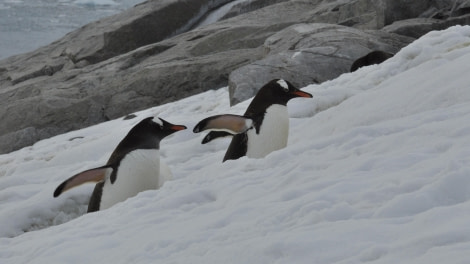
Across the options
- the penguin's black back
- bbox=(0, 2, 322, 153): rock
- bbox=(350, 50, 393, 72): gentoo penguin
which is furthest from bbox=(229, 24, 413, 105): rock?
the penguin's black back

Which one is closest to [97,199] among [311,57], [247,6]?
[311,57]

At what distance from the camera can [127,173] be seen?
17.3 feet

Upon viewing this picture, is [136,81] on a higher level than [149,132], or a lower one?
lower

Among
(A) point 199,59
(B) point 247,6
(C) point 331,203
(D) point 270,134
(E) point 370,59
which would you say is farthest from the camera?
(B) point 247,6

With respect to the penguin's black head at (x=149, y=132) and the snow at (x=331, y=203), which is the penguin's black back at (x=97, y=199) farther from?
the snow at (x=331, y=203)

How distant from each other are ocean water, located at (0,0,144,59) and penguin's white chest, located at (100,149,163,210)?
740 inches

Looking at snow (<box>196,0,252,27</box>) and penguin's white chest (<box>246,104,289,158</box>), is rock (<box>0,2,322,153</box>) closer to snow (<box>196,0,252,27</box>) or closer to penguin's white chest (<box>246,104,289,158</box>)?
snow (<box>196,0,252,27</box>)

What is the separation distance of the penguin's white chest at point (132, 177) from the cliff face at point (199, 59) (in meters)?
3.34

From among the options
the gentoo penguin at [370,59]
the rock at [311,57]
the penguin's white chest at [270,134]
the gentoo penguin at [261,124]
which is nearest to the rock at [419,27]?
the rock at [311,57]

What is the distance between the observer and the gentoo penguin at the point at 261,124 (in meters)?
5.42

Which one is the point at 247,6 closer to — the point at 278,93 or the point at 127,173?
the point at 278,93

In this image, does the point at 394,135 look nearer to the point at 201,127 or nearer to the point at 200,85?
the point at 201,127

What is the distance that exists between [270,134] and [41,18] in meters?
23.0

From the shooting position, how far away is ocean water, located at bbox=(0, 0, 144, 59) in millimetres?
24094
